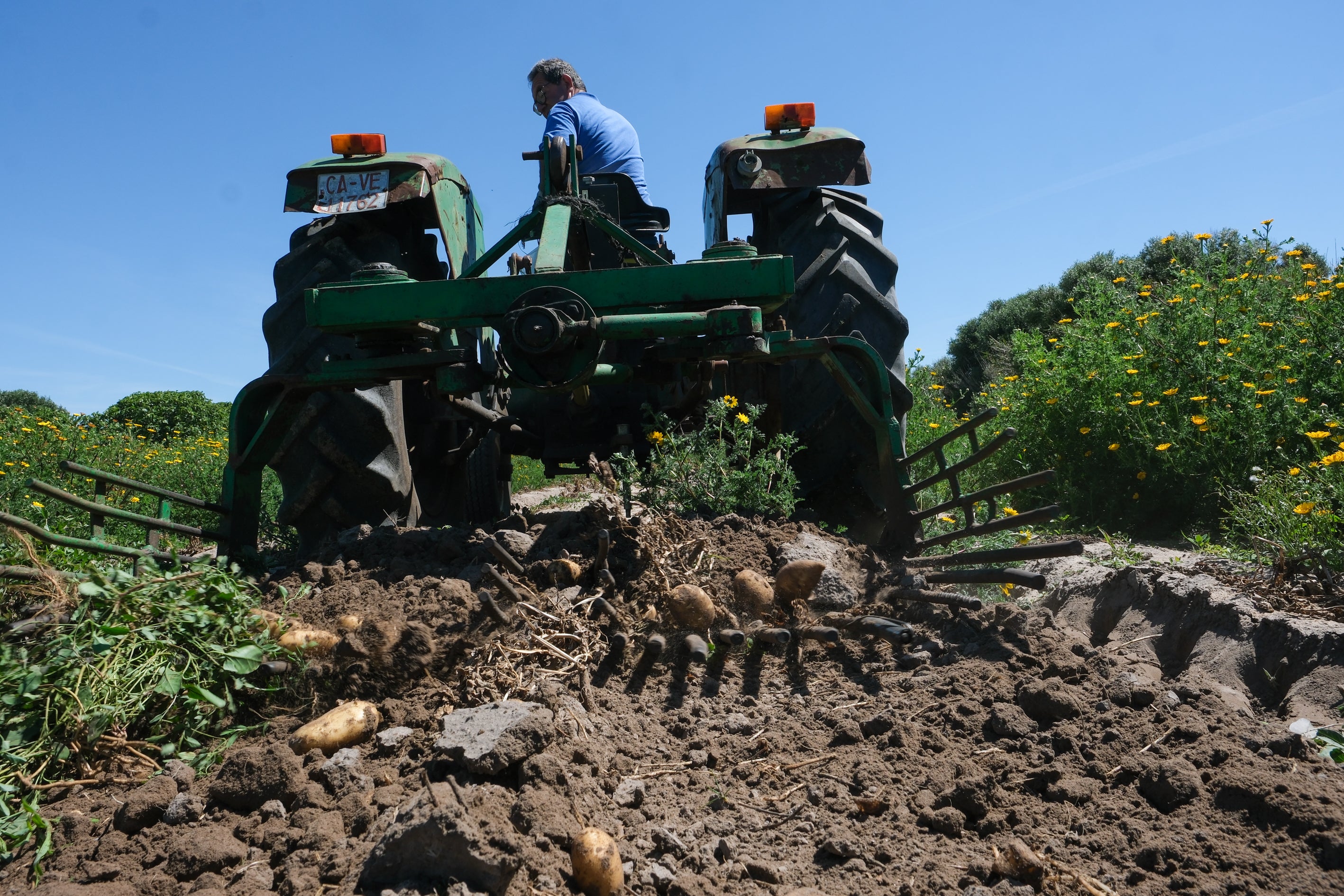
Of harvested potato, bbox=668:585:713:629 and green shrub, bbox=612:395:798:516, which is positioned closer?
harvested potato, bbox=668:585:713:629

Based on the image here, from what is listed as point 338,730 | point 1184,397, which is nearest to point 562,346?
point 338,730

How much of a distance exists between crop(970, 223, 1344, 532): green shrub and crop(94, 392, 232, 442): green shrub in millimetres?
11472

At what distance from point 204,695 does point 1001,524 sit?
2.06m

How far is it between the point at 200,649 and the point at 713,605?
1.23 meters

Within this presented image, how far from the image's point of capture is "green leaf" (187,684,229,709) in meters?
2.09

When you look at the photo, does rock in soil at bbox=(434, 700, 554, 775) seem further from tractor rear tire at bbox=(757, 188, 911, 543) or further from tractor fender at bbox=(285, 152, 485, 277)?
tractor fender at bbox=(285, 152, 485, 277)

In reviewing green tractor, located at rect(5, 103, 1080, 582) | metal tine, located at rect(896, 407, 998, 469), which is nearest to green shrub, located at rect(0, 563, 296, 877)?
green tractor, located at rect(5, 103, 1080, 582)

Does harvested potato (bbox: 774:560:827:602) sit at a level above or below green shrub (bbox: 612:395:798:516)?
below

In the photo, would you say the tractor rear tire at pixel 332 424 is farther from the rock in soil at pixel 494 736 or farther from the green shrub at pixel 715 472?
the rock in soil at pixel 494 736

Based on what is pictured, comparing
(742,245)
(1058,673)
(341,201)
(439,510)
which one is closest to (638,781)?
(1058,673)

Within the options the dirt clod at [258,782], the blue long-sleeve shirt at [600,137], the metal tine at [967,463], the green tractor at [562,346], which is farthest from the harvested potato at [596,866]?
the blue long-sleeve shirt at [600,137]

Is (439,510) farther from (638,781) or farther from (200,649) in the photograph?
(638,781)

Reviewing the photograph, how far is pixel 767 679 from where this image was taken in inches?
92.0

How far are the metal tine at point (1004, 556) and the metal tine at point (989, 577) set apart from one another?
0.16 feet
